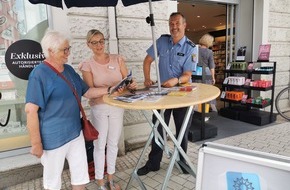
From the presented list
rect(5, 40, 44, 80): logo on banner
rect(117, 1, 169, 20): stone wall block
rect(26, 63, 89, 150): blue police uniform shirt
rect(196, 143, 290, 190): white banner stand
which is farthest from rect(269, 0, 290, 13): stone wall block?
rect(26, 63, 89, 150): blue police uniform shirt

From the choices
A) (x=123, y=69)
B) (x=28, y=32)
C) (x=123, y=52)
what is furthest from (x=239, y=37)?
(x=28, y=32)

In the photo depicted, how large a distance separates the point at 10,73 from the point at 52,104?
151 cm

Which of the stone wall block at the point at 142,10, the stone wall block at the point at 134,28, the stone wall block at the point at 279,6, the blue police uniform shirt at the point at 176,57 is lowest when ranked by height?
the blue police uniform shirt at the point at 176,57

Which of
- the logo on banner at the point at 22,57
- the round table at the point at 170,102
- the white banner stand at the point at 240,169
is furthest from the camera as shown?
the logo on banner at the point at 22,57

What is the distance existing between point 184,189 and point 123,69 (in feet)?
4.46

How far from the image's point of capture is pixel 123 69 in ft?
7.42

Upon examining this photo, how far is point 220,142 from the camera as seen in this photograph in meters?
3.69

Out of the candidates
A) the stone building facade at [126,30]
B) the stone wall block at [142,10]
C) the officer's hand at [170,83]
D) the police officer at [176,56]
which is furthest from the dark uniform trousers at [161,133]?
the stone wall block at [142,10]

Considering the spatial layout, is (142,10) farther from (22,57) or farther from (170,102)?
(170,102)

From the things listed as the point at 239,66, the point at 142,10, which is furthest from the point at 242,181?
the point at 239,66

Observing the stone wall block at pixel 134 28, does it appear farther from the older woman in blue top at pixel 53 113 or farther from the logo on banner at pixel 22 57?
the older woman in blue top at pixel 53 113

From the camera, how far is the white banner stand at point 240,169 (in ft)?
3.91

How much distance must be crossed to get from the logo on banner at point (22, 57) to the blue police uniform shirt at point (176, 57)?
4.84ft

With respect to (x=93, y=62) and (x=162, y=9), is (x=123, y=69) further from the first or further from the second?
(x=162, y=9)
